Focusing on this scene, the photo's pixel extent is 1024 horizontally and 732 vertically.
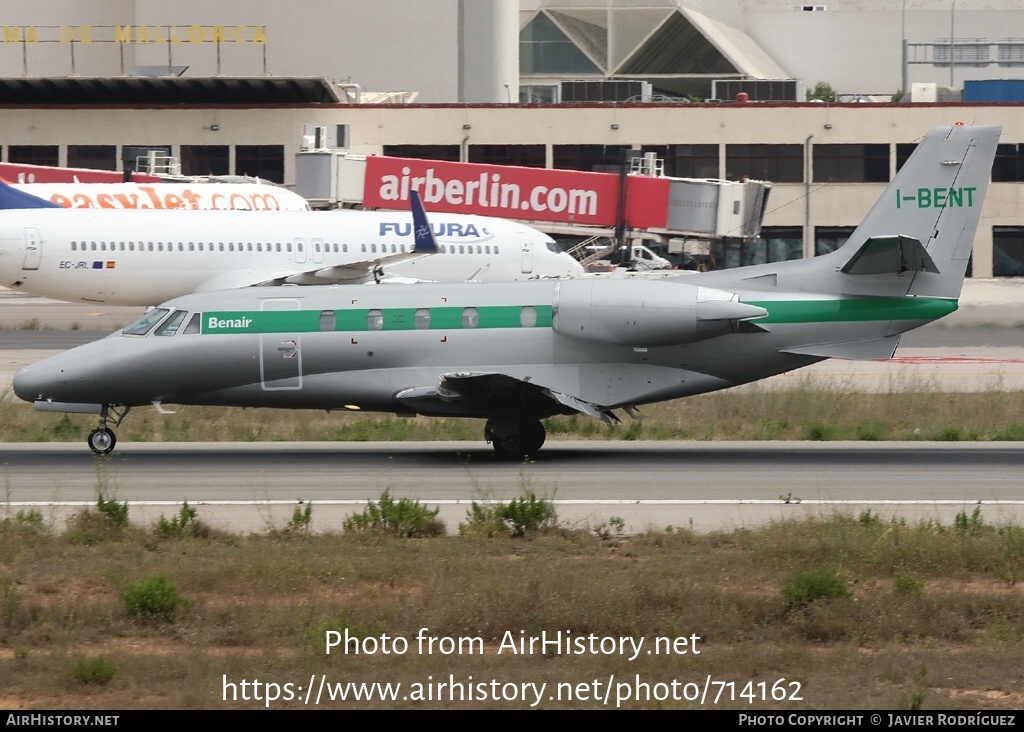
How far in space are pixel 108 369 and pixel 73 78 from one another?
50.7 metres

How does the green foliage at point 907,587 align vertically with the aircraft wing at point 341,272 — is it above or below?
below

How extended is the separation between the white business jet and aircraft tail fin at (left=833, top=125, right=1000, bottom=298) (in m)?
16.8

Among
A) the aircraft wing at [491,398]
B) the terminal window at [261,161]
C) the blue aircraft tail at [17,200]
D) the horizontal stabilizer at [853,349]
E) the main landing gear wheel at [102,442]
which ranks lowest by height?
the main landing gear wheel at [102,442]

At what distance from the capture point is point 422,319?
66.7 feet

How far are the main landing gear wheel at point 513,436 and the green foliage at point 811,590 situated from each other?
920 cm

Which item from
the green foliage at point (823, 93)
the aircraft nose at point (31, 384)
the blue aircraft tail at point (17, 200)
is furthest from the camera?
the green foliage at point (823, 93)

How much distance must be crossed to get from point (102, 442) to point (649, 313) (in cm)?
825

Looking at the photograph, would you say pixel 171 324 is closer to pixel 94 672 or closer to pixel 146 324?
pixel 146 324

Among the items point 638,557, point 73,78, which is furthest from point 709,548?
point 73,78

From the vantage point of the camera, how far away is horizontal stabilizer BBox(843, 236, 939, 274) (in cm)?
1917

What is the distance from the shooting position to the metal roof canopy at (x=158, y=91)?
6681 centimetres

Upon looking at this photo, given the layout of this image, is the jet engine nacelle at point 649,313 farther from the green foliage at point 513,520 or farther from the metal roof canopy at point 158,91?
the metal roof canopy at point 158,91

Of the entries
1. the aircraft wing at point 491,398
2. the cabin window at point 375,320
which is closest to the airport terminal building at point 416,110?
the cabin window at point 375,320

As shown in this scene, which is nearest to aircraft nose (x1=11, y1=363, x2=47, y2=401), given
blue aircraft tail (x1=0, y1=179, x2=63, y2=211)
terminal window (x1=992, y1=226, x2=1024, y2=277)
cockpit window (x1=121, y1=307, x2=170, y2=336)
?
cockpit window (x1=121, y1=307, x2=170, y2=336)
